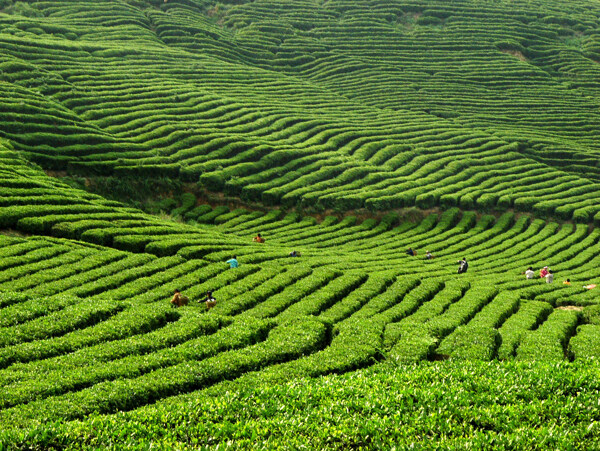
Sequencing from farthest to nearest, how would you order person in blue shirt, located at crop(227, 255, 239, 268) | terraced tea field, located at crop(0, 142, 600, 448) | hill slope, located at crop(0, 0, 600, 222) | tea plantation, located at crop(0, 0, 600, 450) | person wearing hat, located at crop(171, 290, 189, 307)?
hill slope, located at crop(0, 0, 600, 222), person in blue shirt, located at crop(227, 255, 239, 268), person wearing hat, located at crop(171, 290, 189, 307), terraced tea field, located at crop(0, 142, 600, 448), tea plantation, located at crop(0, 0, 600, 450)

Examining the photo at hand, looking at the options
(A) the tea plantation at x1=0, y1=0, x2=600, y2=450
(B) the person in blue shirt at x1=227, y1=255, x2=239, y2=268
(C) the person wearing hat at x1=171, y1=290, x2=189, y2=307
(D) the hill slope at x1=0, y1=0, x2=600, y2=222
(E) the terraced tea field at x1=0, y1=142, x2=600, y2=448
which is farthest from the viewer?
(D) the hill slope at x1=0, y1=0, x2=600, y2=222

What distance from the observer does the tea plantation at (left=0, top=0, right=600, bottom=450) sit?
1524cm

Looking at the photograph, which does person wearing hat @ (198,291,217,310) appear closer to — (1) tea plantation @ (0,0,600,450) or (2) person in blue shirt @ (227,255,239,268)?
(1) tea plantation @ (0,0,600,450)

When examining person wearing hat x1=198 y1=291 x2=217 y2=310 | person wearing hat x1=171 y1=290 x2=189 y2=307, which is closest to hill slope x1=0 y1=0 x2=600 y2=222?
person wearing hat x1=198 y1=291 x2=217 y2=310

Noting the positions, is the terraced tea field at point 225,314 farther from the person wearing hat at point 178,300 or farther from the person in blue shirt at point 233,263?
the person in blue shirt at point 233,263

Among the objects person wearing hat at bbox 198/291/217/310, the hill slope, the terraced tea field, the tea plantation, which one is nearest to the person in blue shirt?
the tea plantation

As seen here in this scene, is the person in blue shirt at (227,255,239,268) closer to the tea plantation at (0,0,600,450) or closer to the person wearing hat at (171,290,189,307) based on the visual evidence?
the tea plantation at (0,0,600,450)

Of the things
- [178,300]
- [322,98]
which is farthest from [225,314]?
[322,98]

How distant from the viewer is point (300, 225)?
50875 millimetres

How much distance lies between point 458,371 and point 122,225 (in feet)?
85.7

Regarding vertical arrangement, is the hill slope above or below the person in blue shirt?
above

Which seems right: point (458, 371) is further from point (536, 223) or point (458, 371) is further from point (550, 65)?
point (550, 65)

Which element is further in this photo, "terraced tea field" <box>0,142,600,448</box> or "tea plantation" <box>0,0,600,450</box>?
"terraced tea field" <box>0,142,600,448</box>

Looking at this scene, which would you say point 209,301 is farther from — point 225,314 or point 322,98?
point 322,98
